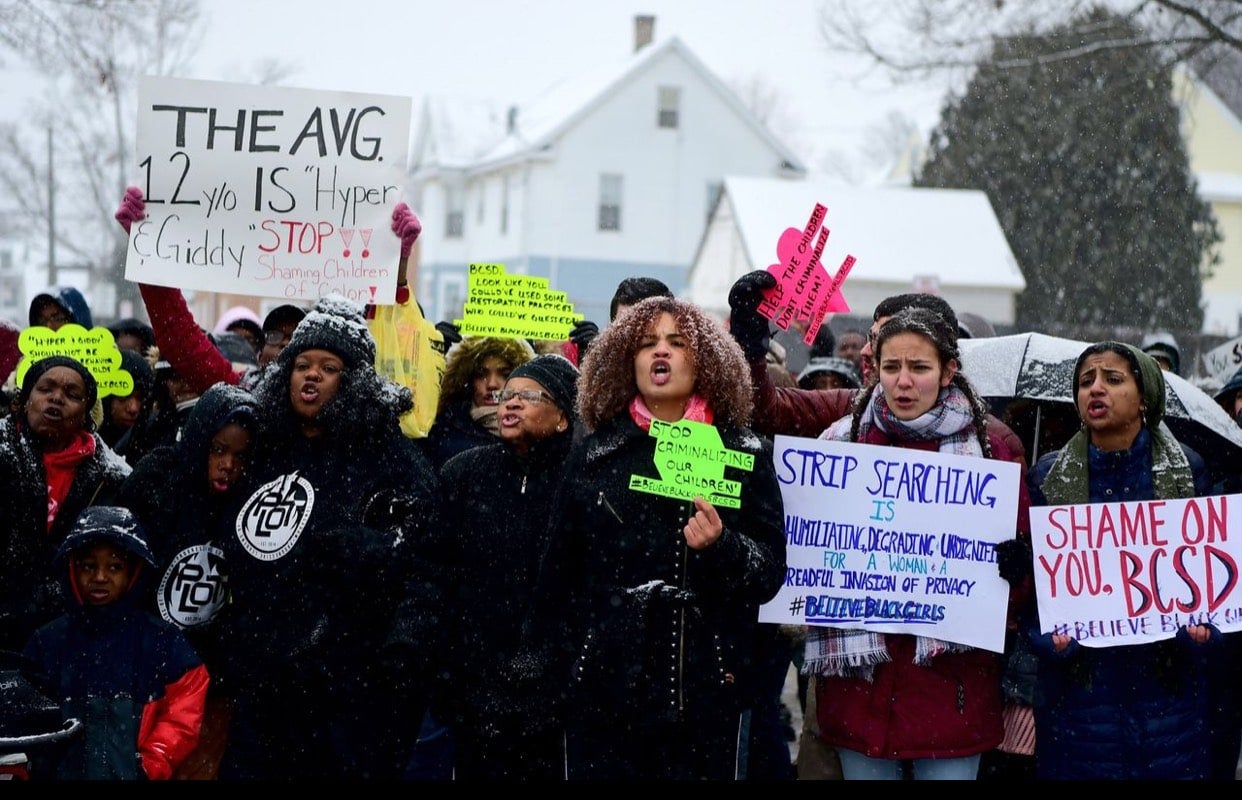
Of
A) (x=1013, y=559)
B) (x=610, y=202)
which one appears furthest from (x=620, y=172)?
(x=1013, y=559)

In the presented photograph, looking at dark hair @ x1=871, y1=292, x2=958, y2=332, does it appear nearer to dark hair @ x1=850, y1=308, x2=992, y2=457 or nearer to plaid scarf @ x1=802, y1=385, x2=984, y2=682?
dark hair @ x1=850, y1=308, x2=992, y2=457

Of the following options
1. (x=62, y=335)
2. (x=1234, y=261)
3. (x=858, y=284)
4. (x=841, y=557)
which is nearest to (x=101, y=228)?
(x=858, y=284)

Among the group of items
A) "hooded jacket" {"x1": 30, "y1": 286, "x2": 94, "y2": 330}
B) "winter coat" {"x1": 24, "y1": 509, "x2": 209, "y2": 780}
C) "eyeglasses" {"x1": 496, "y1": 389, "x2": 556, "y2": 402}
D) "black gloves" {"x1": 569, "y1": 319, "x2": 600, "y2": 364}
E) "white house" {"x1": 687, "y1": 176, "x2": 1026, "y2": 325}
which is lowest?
"winter coat" {"x1": 24, "y1": 509, "x2": 209, "y2": 780}

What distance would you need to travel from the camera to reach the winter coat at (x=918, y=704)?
4746 mm

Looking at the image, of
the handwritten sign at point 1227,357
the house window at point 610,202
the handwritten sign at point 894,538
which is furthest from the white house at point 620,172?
the handwritten sign at point 894,538

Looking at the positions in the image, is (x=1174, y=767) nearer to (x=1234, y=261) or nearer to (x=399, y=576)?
(x=399, y=576)

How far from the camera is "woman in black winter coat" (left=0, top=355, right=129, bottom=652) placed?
5281 mm

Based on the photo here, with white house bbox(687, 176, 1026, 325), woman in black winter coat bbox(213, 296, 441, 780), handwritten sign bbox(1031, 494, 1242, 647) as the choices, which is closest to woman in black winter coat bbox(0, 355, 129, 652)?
woman in black winter coat bbox(213, 296, 441, 780)

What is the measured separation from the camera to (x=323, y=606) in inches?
203

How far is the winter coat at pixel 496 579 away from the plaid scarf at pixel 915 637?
0.90 metres

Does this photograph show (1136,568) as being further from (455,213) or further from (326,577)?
(455,213)

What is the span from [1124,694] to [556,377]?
2064 millimetres

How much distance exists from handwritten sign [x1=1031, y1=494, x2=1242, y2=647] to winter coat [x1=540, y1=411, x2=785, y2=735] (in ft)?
3.39

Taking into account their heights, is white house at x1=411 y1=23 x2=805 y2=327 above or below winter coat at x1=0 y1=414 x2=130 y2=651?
above
